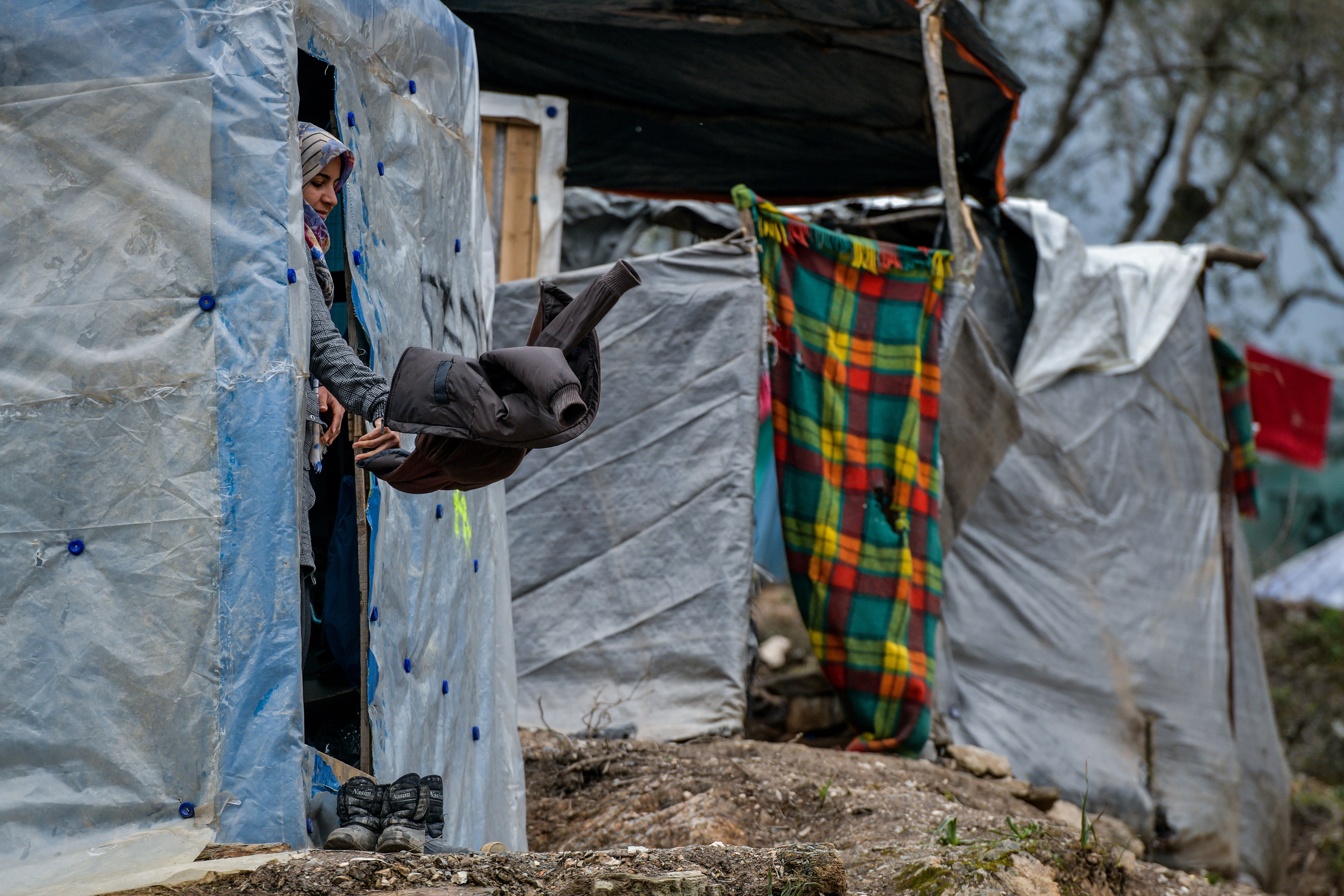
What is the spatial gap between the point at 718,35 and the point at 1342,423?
381 inches

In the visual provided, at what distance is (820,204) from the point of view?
6672 millimetres

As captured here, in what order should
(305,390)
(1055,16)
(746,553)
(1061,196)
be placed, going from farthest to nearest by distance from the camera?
1. (1061,196)
2. (1055,16)
3. (746,553)
4. (305,390)

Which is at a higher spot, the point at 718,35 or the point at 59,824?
the point at 718,35

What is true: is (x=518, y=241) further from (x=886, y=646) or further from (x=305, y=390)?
(x=305, y=390)

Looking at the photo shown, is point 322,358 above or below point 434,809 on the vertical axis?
above

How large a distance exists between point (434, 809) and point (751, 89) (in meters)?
3.92

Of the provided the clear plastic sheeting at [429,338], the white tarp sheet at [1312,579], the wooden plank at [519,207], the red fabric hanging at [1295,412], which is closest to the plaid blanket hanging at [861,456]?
the wooden plank at [519,207]

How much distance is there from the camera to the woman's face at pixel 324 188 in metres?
2.82

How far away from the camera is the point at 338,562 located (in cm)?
315

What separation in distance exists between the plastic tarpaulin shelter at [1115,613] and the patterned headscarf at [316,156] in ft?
12.6

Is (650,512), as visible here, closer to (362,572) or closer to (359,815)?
(362,572)

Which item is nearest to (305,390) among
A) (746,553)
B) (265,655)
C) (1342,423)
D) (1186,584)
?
(265,655)

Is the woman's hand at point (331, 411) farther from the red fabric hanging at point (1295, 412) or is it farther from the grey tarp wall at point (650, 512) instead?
the red fabric hanging at point (1295, 412)

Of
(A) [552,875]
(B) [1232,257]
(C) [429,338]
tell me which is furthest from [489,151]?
(B) [1232,257]
